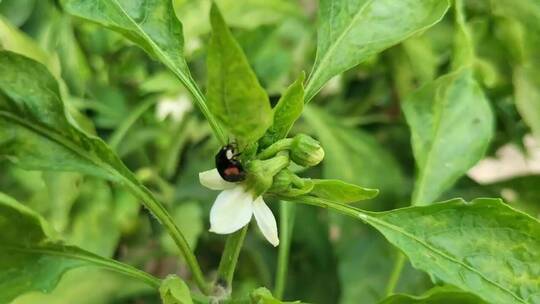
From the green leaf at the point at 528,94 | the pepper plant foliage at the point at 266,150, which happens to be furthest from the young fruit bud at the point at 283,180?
the green leaf at the point at 528,94

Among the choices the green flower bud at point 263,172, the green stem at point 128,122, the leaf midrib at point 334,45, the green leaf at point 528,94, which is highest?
the leaf midrib at point 334,45

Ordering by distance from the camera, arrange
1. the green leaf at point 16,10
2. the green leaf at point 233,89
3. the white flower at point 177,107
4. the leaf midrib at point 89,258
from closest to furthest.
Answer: the green leaf at point 233,89 < the leaf midrib at point 89,258 < the green leaf at point 16,10 < the white flower at point 177,107

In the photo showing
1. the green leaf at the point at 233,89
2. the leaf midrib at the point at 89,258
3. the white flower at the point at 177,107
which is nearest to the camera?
the green leaf at the point at 233,89

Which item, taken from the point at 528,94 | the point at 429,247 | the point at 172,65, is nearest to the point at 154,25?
the point at 172,65

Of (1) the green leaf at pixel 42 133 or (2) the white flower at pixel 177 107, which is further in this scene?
(2) the white flower at pixel 177 107

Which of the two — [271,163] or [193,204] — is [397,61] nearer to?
[193,204]

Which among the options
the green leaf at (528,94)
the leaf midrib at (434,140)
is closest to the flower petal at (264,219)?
the leaf midrib at (434,140)

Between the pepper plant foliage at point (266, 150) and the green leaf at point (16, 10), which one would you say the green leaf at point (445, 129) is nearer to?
A: the pepper plant foliage at point (266, 150)

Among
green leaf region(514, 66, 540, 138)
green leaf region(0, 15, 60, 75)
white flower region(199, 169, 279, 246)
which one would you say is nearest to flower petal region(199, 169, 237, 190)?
white flower region(199, 169, 279, 246)

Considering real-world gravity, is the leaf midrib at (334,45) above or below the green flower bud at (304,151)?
above
